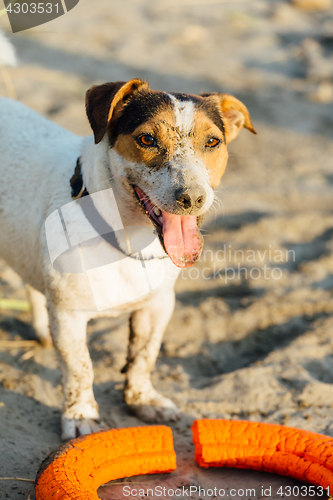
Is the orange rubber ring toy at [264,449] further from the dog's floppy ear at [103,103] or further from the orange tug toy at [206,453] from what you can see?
the dog's floppy ear at [103,103]

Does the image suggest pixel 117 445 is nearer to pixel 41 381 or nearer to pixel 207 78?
pixel 41 381

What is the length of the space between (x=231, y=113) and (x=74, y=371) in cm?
185

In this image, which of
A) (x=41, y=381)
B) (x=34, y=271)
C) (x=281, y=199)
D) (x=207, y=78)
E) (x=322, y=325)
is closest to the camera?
(x=34, y=271)

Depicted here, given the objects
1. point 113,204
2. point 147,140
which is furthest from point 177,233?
point 147,140

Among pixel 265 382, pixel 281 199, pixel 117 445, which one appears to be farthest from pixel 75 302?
pixel 281 199

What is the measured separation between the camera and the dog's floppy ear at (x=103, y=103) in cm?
242

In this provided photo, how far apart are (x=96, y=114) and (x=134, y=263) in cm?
81

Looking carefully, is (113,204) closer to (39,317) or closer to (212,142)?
(212,142)

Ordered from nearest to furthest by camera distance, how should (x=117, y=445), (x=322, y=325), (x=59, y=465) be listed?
(x=59, y=465)
(x=117, y=445)
(x=322, y=325)

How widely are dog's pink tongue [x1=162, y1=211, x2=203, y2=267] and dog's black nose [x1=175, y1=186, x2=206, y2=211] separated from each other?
0.53 ft

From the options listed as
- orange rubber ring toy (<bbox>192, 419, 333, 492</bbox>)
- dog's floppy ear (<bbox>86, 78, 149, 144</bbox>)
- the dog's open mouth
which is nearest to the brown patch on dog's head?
dog's floppy ear (<bbox>86, 78, 149, 144</bbox>)

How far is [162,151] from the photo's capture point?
2.41 m

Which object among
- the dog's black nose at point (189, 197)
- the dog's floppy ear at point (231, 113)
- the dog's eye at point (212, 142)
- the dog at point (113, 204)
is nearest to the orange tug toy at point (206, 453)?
the dog at point (113, 204)

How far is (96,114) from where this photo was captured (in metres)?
2.46
